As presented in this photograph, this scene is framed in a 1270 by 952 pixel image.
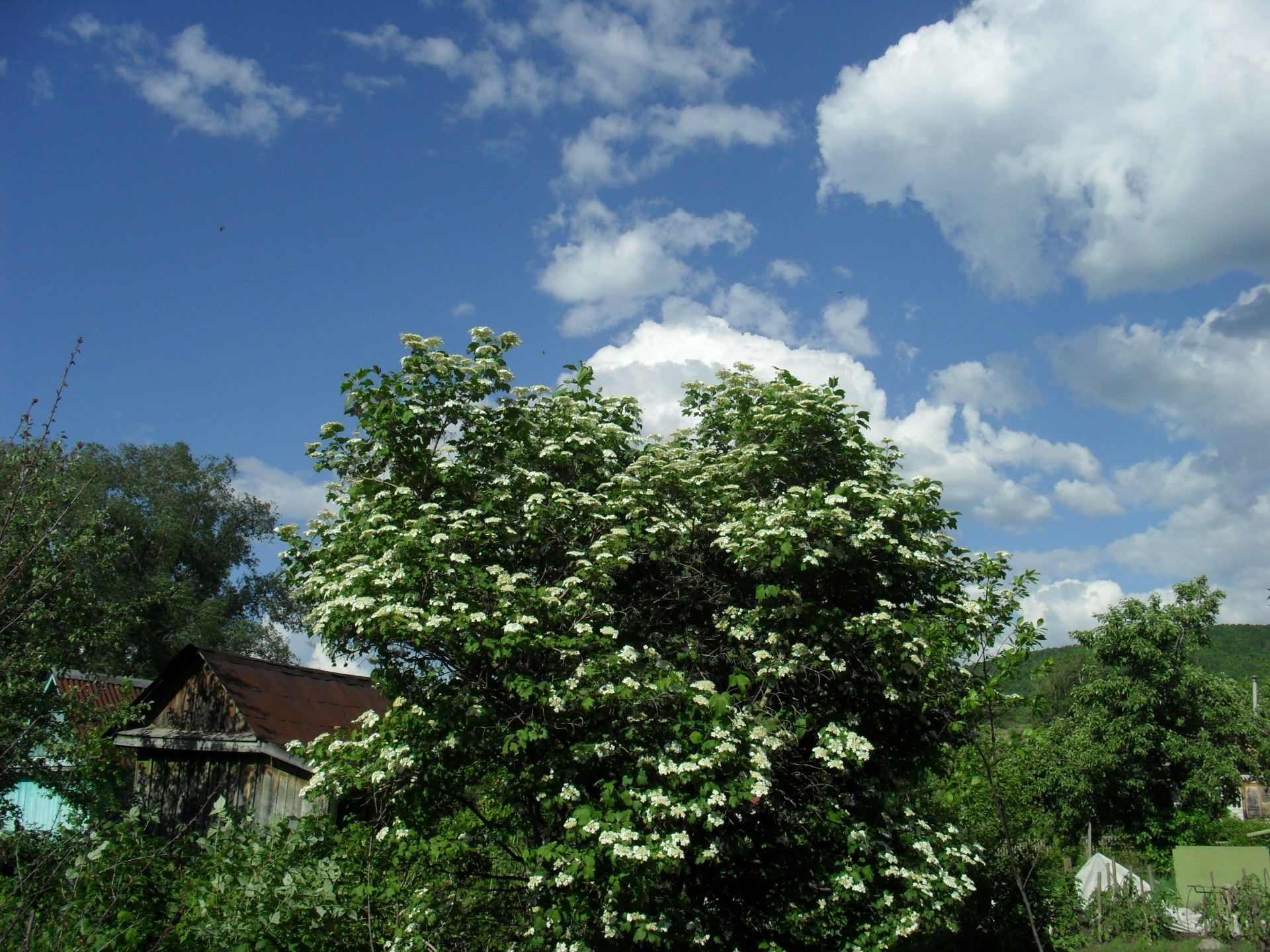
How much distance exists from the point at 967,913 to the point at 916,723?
793cm

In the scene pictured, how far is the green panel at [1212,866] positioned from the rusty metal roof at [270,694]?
18789 mm

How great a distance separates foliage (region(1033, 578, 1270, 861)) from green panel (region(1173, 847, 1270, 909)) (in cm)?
727

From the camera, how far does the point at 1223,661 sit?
9462 centimetres

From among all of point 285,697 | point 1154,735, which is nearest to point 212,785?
point 285,697

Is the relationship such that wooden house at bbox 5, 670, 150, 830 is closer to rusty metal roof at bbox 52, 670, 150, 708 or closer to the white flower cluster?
rusty metal roof at bbox 52, 670, 150, 708

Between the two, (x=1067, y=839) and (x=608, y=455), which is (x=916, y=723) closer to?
(x=608, y=455)

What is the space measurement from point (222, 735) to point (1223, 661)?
10956cm

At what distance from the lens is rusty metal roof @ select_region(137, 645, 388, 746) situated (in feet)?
46.0

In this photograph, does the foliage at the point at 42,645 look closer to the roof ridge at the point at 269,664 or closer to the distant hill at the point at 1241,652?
the roof ridge at the point at 269,664

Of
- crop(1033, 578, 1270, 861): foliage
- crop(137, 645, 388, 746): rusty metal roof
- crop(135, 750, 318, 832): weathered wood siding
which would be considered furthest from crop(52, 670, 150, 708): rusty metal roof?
crop(1033, 578, 1270, 861): foliage

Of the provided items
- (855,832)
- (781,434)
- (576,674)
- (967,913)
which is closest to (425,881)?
(576,674)

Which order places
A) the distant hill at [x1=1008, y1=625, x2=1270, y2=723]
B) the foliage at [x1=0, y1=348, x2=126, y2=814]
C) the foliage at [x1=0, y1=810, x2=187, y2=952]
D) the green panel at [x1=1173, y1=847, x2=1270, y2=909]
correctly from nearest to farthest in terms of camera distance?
the foliage at [x1=0, y1=810, x2=187, y2=952] → the foliage at [x1=0, y1=348, x2=126, y2=814] → the green panel at [x1=1173, y1=847, x2=1270, y2=909] → the distant hill at [x1=1008, y1=625, x2=1270, y2=723]

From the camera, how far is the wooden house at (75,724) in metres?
12.4

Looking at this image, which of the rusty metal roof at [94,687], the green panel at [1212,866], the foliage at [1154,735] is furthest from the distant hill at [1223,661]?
the rusty metal roof at [94,687]
